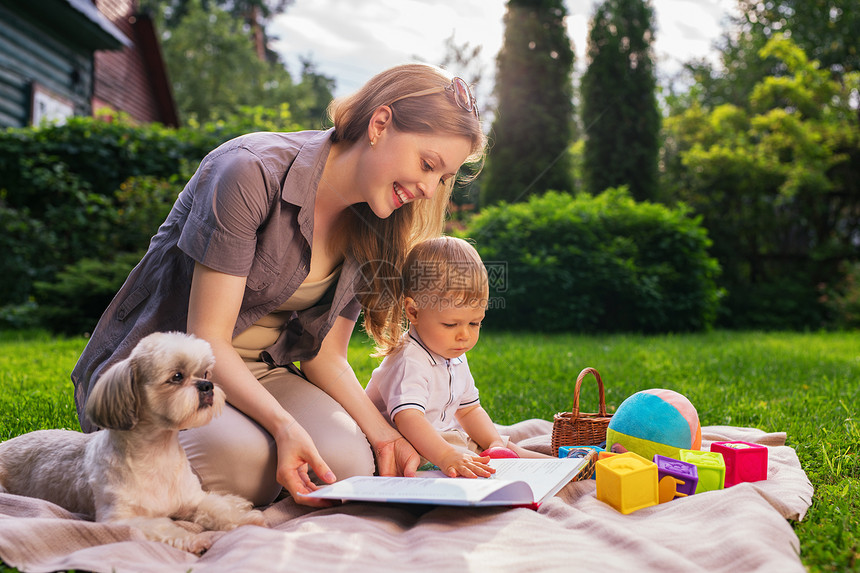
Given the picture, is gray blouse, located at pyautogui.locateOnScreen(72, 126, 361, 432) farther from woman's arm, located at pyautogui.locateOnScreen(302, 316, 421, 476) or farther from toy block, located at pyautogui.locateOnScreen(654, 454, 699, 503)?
toy block, located at pyautogui.locateOnScreen(654, 454, 699, 503)

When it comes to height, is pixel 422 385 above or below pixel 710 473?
above

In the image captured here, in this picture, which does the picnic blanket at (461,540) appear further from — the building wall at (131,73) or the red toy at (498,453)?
the building wall at (131,73)

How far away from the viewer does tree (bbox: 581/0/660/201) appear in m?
10.1

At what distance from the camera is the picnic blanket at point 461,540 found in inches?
58.1

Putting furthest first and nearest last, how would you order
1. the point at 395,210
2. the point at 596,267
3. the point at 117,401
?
the point at 596,267 → the point at 395,210 → the point at 117,401

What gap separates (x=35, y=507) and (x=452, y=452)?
4.21 ft

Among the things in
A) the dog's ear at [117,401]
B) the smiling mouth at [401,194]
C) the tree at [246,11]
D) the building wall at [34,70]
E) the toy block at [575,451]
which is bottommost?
the toy block at [575,451]

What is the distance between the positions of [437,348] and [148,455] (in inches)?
46.5

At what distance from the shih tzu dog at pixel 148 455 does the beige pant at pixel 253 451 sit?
13cm

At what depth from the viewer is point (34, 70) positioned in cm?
957

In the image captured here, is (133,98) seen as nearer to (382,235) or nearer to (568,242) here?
(568,242)

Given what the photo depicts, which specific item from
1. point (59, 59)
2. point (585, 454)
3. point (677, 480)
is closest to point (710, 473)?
point (677, 480)

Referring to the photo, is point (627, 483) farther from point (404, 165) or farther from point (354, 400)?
point (404, 165)

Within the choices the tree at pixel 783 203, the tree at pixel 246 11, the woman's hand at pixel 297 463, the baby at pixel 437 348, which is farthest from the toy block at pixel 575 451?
the tree at pixel 246 11
